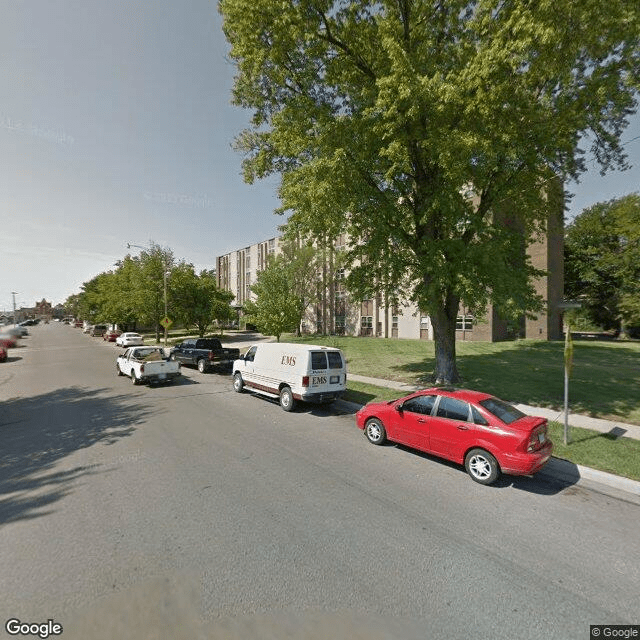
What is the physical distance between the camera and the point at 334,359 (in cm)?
1077

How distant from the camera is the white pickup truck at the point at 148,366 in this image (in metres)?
13.9

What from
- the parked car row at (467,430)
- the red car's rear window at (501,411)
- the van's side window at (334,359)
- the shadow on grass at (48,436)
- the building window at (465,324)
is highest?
the building window at (465,324)

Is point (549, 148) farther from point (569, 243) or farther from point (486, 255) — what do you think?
point (569, 243)

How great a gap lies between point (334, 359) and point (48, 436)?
765 cm

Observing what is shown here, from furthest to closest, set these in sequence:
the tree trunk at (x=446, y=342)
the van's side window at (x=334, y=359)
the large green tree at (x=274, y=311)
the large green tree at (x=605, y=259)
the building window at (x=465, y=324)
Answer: the large green tree at (x=605, y=259)
the building window at (x=465, y=324)
the large green tree at (x=274, y=311)
the tree trunk at (x=446, y=342)
the van's side window at (x=334, y=359)

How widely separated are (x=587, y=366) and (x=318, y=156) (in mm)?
17277

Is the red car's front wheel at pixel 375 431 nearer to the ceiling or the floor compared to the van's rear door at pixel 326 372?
nearer to the floor

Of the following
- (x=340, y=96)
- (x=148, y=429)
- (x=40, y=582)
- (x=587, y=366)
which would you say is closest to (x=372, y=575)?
(x=40, y=582)

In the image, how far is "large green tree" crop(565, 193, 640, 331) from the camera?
110 ft

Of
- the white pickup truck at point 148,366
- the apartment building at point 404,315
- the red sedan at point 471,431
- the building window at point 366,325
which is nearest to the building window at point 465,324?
the apartment building at point 404,315

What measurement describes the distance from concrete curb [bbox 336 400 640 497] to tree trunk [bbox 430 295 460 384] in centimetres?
647

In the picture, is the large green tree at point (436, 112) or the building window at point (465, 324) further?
the building window at point (465, 324)

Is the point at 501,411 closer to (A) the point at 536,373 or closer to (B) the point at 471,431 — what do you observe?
(B) the point at 471,431

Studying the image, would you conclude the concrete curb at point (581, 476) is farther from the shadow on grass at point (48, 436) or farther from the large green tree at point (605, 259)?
the large green tree at point (605, 259)
